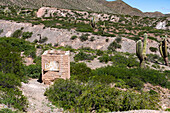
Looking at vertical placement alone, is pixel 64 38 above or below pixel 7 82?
above

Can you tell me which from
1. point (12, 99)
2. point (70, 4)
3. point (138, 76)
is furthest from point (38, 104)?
point (70, 4)

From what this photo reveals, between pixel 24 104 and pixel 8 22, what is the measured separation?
1273 inches

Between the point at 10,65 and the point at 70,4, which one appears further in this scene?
the point at 70,4

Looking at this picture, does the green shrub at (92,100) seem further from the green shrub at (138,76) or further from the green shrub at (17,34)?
the green shrub at (17,34)

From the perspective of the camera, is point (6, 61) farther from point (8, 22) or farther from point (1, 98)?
point (8, 22)

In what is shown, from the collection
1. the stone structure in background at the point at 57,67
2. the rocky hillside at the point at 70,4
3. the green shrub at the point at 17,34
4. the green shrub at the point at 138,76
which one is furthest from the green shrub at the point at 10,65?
the rocky hillside at the point at 70,4

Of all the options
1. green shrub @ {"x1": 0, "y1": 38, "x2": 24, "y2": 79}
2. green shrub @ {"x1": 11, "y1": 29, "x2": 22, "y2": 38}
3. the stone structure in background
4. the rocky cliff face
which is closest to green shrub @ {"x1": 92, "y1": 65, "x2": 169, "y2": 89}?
the stone structure in background

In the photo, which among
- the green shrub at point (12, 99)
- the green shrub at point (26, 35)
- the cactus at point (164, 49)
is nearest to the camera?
the green shrub at point (12, 99)

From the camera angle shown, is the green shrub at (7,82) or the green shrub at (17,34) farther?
the green shrub at (17,34)

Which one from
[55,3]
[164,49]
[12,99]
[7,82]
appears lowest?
[12,99]

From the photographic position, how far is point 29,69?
33.3ft

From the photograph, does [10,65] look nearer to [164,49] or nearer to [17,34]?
[164,49]

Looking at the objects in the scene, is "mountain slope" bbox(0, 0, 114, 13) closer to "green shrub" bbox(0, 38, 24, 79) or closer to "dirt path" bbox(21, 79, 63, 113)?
"green shrub" bbox(0, 38, 24, 79)

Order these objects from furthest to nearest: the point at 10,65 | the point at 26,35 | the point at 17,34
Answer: the point at 17,34
the point at 26,35
the point at 10,65
